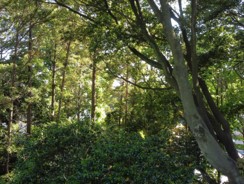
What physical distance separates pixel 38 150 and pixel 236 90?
9499mm

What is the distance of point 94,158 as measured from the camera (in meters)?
5.40

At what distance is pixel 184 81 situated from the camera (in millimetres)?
5723

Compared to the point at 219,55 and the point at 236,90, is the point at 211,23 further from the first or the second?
the point at 236,90

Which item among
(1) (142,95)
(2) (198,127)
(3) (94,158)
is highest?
(1) (142,95)

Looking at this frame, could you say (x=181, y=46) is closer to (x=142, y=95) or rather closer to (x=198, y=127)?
(x=198, y=127)

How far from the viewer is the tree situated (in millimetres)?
5531

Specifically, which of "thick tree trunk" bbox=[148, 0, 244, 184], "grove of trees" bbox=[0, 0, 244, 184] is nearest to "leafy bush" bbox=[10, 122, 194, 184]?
"grove of trees" bbox=[0, 0, 244, 184]

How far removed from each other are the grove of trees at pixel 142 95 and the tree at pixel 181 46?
0.07ft

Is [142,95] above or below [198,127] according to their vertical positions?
above

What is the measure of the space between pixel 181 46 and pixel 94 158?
3.88 m

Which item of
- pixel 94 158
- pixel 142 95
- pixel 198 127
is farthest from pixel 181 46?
pixel 142 95

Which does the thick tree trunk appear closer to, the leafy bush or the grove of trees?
the grove of trees

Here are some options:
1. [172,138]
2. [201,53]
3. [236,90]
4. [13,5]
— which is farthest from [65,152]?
[236,90]

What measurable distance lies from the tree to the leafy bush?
0.70m
